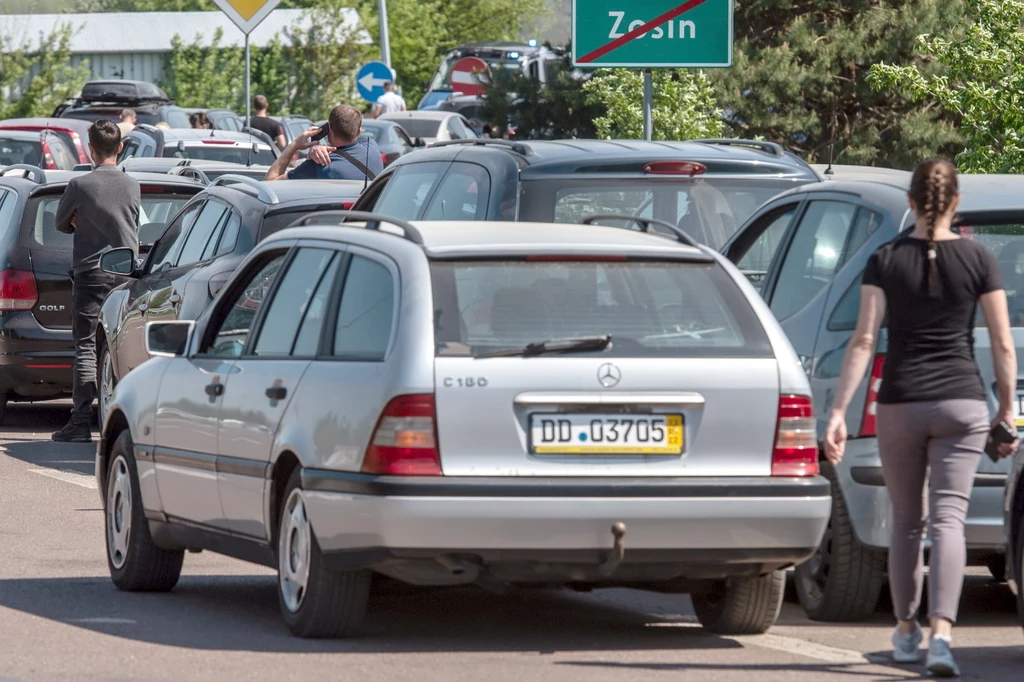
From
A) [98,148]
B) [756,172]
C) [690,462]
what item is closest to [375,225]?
[690,462]

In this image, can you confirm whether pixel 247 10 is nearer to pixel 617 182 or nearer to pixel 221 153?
pixel 221 153

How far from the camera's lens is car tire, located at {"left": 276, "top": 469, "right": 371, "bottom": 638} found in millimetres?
7465

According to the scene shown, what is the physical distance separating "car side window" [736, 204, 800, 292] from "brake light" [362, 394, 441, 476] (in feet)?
8.72

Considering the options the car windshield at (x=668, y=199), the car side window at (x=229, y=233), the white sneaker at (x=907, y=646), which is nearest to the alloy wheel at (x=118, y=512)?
the car windshield at (x=668, y=199)

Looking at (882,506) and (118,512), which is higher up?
(882,506)

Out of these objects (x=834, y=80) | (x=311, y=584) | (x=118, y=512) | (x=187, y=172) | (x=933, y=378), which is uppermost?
(x=933, y=378)

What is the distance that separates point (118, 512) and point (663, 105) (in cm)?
1560

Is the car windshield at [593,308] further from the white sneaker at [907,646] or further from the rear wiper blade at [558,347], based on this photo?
the white sneaker at [907,646]

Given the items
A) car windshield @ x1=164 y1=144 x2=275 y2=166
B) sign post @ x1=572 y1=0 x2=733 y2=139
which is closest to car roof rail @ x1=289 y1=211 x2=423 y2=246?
sign post @ x1=572 y1=0 x2=733 y2=139

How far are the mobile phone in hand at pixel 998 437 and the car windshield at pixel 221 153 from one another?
1919 centimetres

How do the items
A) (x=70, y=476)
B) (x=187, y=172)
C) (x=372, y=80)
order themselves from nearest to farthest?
(x=70, y=476) < (x=187, y=172) < (x=372, y=80)

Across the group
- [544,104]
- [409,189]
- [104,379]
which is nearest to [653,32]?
[409,189]

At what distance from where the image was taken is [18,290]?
15.3 meters

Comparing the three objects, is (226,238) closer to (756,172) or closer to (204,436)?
(756,172)
